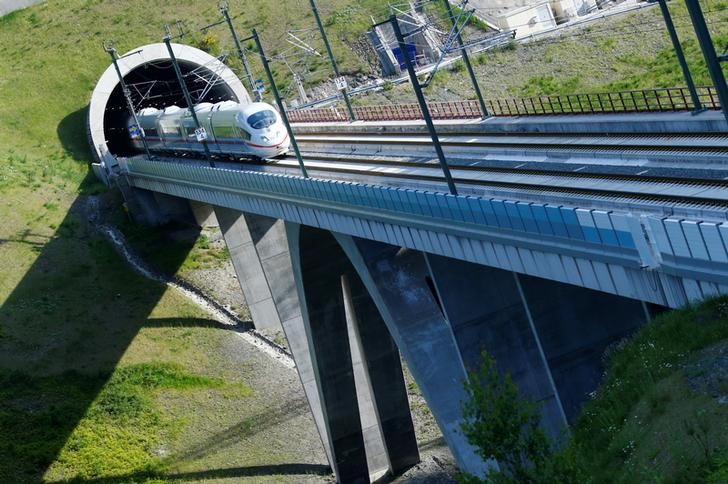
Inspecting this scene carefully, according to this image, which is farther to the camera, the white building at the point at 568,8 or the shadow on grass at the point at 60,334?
the white building at the point at 568,8

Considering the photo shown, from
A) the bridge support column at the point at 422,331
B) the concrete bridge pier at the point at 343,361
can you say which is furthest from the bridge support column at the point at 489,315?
the concrete bridge pier at the point at 343,361

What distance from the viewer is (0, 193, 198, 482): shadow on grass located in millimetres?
47562

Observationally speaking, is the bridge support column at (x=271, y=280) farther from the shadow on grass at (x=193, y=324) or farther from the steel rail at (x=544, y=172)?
the steel rail at (x=544, y=172)

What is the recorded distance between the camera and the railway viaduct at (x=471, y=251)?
19.7 meters

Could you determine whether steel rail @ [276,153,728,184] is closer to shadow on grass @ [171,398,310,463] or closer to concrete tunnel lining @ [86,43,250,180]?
shadow on grass @ [171,398,310,463]

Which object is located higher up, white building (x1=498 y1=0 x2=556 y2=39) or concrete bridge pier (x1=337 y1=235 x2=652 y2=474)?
white building (x1=498 y1=0 x2=556 y2=39)

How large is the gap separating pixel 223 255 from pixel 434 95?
19041 mm

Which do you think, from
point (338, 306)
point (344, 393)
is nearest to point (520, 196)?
point (338, 306)

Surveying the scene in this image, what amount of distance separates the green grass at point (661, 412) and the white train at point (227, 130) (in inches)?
1283

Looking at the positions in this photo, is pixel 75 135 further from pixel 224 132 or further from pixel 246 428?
pixel 246 428

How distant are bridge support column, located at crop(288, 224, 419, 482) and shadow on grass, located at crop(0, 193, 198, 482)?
A: 36.4 feet

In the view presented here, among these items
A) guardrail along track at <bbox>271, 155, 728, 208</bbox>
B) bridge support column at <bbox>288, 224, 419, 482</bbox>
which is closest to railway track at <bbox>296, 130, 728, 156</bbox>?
guardrail along track at <bbox>271, 155, 728, 208</bbox>

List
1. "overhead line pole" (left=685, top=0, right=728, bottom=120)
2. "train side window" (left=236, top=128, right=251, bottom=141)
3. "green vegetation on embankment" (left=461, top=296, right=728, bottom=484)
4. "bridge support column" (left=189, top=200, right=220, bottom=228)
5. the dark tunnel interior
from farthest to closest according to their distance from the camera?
the dark tunnel interior → "bridge support column" (left=189, top=200, right=220, bottom=228) → "train side window" (left=236, top=128, right=251, bottom=141) → "overhead line pole" (left=685, top=0, right=728, bottom=120) → "green vegetation on embankment" (left=461, top=296, right=728, bottom=484)

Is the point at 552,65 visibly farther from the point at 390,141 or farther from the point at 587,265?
the point at 587,265
